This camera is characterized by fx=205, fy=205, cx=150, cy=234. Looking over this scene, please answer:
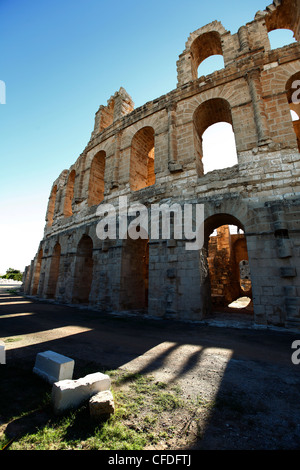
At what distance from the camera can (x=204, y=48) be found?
32.6ft

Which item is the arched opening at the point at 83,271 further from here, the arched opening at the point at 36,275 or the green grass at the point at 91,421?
the green grass at the point at 91,421

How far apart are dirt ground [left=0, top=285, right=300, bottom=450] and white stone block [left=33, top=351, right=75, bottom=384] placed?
0.98 ft

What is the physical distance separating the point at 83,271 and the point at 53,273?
3554 mm

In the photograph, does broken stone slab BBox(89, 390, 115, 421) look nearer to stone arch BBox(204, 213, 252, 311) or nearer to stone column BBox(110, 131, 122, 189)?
stone column BBox(110, 131, 122, 189)

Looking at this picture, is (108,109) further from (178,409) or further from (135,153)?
(178,409)

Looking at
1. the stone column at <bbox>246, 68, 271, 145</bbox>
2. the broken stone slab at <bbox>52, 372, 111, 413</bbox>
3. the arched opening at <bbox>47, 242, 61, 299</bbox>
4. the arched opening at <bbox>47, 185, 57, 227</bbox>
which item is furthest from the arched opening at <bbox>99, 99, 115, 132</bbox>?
the broken stone slab at <bbox>52, 372, 111, 413</bbox>

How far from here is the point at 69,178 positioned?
14891 mm

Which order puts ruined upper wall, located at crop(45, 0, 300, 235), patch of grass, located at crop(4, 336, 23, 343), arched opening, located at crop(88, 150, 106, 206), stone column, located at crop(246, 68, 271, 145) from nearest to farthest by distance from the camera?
1. patch of grass, located at crop(4, 336, 23, 343)
2. stone column, located at crop(246, 68, 271, 145)
3. ruined upper wall, located at crop(45, 0, 300, 235)
4. arched opening, located at crop(88, 150, 106, 206)

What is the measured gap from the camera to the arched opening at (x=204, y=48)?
937cm

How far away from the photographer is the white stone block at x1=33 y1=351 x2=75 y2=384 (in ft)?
7.27

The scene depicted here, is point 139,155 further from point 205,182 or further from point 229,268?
point 229,268

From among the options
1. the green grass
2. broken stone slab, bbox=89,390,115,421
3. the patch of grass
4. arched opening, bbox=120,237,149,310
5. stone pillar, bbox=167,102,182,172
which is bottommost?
the green grass

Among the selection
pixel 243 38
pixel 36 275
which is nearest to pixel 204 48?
pixel 243 38
